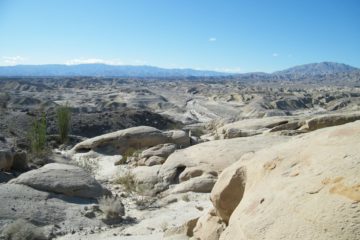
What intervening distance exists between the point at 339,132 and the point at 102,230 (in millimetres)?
4306

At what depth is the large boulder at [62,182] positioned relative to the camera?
8352 mm

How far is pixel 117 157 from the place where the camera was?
51.7 feet

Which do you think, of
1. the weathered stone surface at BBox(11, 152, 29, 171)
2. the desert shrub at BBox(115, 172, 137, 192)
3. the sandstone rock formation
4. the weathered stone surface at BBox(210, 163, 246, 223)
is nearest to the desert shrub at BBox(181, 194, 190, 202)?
the desert shrub at BBox(115, 172, 137, 192)

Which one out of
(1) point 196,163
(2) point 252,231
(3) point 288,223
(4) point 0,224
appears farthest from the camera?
(1) point 196,163

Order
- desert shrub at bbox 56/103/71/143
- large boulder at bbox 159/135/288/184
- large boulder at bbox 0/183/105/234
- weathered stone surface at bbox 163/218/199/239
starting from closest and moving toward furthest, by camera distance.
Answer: weathered stone surface at bbox 163/218/199/239 → large boulder at bbox 0/183/105/234 → large boulder at bbox 159/135/288/184 → desert shrub at bbox 56/103/71/143

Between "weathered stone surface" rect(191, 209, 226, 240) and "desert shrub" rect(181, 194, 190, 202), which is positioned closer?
"weathered stone surface" rect(191, 209, 226, 240)

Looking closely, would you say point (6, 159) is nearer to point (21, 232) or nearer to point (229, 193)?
point (21, 232)

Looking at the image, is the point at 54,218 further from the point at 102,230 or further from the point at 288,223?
the point at 288,223

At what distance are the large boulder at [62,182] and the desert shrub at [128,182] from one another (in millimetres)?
1397

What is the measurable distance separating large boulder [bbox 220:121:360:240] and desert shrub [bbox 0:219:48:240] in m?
3.38

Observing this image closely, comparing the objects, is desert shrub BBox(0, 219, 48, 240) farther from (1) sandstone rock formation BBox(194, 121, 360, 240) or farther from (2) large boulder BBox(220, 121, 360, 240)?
(2) large boulder BBox(220, 121, 360, 240)

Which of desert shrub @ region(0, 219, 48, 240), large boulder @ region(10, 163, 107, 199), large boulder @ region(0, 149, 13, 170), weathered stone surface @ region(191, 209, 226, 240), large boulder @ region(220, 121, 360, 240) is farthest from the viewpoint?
large boulder @ region(0, 149, 13, 170)

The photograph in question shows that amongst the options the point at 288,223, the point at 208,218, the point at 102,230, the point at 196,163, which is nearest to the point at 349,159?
the point at 288,223

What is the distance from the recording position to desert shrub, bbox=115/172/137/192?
33.9ft
